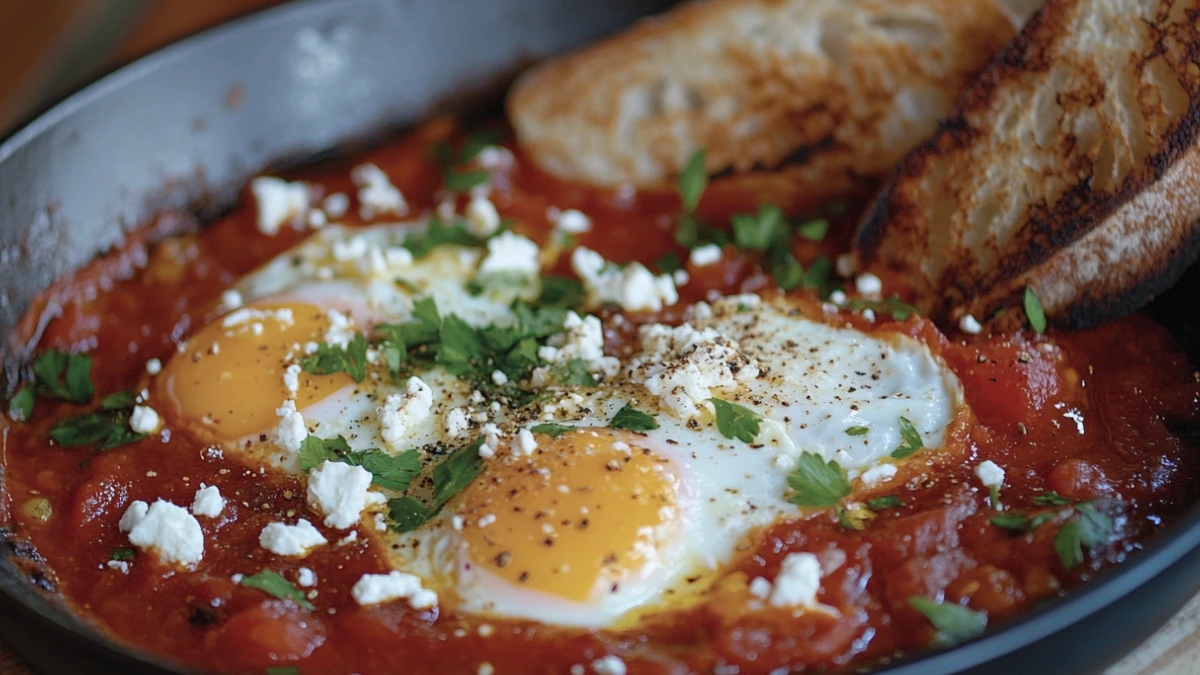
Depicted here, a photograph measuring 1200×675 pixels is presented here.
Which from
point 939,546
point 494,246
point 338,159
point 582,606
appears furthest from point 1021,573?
point 338,159

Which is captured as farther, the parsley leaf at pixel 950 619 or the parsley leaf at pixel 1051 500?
the parsley leaf at pixel 1051 500

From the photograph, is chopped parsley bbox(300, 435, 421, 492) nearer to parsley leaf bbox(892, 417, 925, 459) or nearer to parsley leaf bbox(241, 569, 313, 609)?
parsley leaf bbox(241, 569, 313, 609)

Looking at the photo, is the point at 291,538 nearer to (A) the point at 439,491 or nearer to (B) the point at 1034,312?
(A) the point at 439,491

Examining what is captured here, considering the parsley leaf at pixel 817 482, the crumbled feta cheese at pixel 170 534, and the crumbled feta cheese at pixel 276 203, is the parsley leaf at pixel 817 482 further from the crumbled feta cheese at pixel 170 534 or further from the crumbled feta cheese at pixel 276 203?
the crumbled feta cheese at pixel 276 203

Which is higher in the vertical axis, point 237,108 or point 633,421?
point 237,108

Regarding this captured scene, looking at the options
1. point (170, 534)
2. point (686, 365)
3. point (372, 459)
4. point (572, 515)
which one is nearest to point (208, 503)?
point (170, 534)

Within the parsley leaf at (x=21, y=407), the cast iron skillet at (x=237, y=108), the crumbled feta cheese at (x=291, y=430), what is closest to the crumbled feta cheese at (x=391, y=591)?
the crumbled feta cheese at (x=291, y=430)

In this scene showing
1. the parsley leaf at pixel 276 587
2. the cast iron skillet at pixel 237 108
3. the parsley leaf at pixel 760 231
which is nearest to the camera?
the parsley leaf at pixel 276 587
